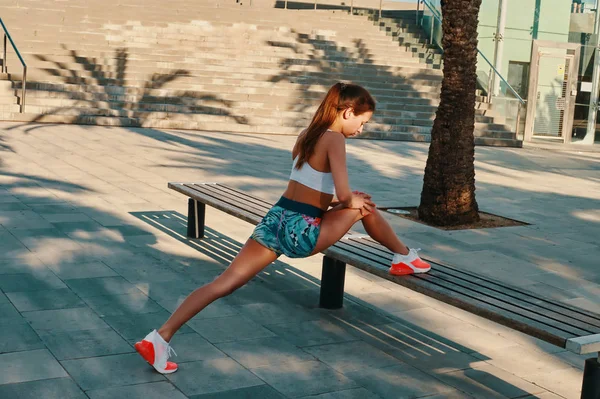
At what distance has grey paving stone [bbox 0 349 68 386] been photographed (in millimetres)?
3928

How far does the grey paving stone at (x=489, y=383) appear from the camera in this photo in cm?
420

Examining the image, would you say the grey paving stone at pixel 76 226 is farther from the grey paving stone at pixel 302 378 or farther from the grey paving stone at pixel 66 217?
the grey paving stone at pixel 302 378

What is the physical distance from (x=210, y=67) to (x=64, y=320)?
1686 cm

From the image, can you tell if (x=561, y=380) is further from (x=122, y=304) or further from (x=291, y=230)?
(x=122, y=304)

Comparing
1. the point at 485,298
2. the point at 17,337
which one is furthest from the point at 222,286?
the point at 485,298

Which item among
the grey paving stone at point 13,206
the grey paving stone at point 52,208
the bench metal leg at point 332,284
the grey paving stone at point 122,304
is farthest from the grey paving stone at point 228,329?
the grey paving stone at point 13,206

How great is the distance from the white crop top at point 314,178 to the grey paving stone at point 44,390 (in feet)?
4.92

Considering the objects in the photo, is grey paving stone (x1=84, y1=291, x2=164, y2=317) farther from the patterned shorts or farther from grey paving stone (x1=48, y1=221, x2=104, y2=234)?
grey paving stone (x1=48, y1=221, x2=104, y2=234)

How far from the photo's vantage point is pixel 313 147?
4.18 m

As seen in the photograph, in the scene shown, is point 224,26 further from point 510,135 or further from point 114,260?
point 114,260

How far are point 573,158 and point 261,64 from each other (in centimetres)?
844

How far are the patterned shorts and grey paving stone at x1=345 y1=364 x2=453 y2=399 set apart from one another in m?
0.72

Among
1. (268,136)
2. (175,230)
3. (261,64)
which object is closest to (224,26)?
(261,64)

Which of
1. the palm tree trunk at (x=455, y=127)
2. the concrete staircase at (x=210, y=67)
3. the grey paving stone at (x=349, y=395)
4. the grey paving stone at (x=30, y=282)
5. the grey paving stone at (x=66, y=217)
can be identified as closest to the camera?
the grey paving stone at (x=349, y=395)
